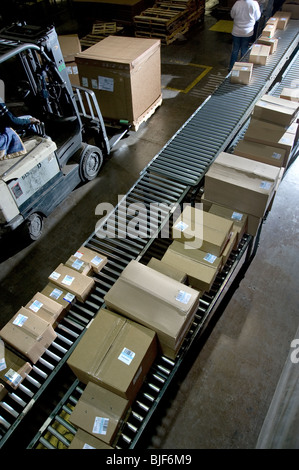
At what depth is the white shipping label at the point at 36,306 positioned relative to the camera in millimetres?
3781

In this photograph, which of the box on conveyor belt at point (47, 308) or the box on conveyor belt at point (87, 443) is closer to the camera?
the box on conveyor belt at point (87, 443)

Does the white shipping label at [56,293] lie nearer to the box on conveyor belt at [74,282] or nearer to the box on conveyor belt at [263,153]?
the box on conveyor belt at [74,282]

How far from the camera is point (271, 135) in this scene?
16.0 feet

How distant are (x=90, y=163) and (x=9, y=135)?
1.92m

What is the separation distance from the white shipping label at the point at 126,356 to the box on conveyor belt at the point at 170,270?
929 mm

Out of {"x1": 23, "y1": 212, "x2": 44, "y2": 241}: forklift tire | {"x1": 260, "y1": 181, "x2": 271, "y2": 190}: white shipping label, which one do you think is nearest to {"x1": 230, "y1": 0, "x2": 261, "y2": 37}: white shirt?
{"x1": 260, "y1": 181, "x2": 271, "y2": 190}: white shipping label

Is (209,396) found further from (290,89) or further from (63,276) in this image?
(290,89)

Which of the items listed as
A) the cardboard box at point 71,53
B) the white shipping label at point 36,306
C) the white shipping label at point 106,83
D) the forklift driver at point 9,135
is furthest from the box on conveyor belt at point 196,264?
the cardboard box at point 71,53

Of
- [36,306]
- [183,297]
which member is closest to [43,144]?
[36,306]

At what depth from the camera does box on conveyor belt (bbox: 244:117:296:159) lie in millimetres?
4765

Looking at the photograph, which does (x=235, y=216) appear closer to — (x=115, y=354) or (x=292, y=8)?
(x=115, y=354)

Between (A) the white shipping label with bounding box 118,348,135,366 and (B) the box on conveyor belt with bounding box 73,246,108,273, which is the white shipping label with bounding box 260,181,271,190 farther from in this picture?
(A) the white shipping label with bounding box 118,348,135,366

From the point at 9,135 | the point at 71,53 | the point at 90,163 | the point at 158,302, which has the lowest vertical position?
the point at 90,163
